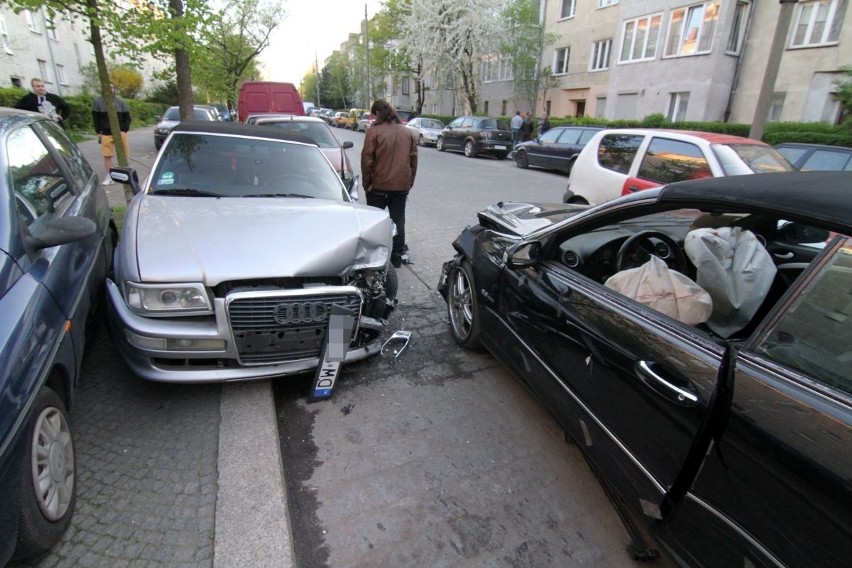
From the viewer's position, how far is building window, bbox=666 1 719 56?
1766 centimetres

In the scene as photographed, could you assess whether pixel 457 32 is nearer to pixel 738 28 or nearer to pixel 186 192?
pixel 738 28

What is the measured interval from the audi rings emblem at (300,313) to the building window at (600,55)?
25.0m

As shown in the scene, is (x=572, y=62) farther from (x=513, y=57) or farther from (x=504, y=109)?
(x=504, y=109)

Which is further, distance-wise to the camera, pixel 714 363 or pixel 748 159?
pixel 748 159

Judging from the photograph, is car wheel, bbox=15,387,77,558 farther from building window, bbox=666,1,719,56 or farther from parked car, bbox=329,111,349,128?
parked car, bbox=329,111,349,128

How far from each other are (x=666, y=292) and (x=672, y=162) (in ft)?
13.7

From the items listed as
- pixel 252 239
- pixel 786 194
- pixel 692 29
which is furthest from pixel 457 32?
pixel 786 194

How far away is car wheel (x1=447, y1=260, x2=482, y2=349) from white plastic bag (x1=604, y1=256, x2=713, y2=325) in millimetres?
1251

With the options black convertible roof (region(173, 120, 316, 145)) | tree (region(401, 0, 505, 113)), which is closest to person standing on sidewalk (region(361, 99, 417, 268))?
black convertible roof (region(173, 120, 316, 145))

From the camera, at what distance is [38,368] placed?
6.01 ft

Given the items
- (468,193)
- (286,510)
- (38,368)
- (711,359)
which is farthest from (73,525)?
(468,193)

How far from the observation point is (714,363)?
1.60 metres

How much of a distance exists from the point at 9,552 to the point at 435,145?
2356 centimetres

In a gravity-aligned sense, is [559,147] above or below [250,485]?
above
